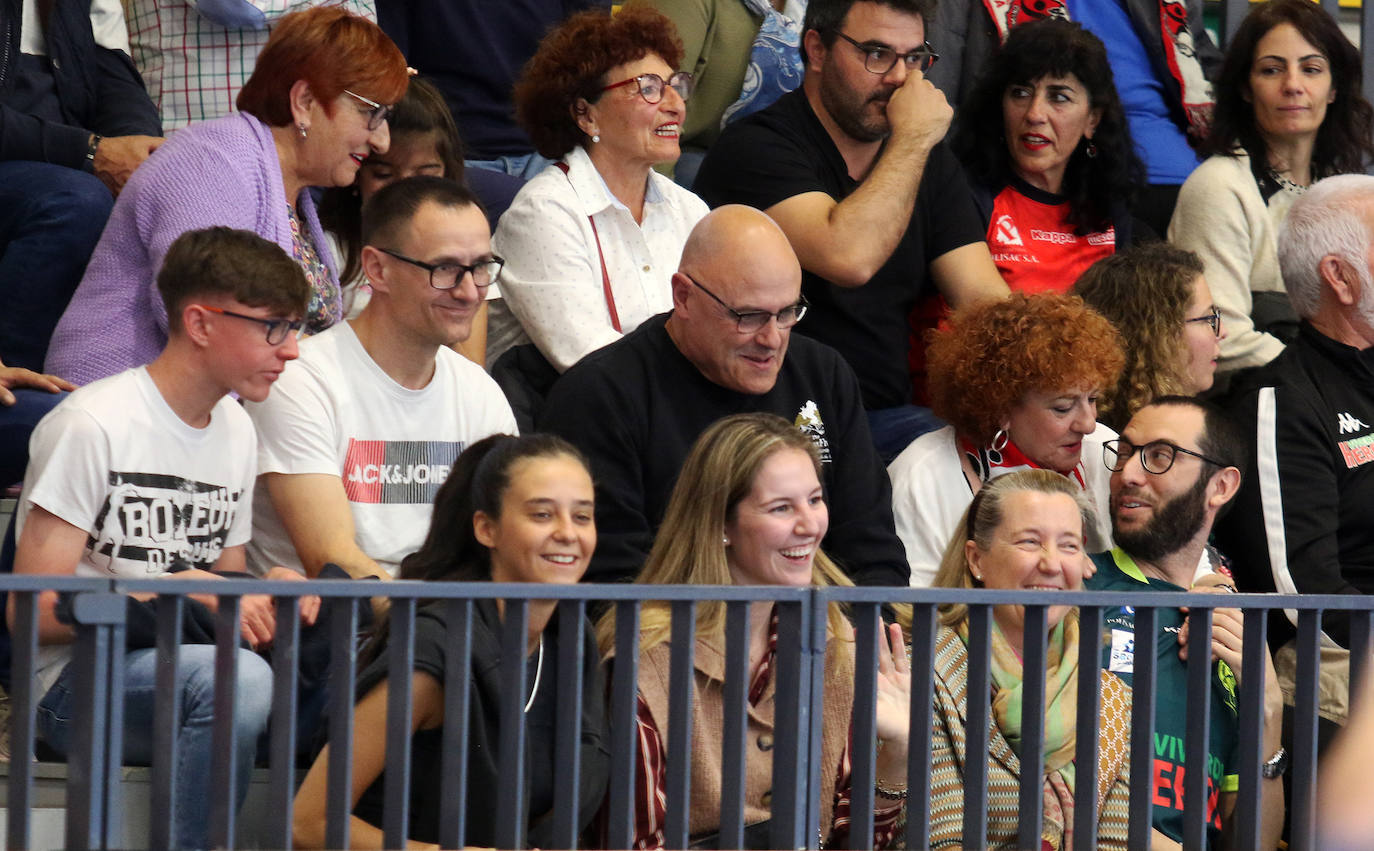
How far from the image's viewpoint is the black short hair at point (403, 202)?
396 cm

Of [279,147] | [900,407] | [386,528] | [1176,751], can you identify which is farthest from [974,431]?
[279,147]

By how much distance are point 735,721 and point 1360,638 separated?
1.05m

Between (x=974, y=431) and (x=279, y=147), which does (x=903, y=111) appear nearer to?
(x=974, y=431)

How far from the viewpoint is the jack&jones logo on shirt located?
3322 mm

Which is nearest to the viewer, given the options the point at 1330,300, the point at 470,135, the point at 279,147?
the point at 279,147

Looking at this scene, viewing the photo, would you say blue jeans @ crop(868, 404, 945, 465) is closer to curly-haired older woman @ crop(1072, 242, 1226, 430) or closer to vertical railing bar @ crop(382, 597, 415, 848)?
curly-haired older woman @ crop(1072, 242, 1226, 430)

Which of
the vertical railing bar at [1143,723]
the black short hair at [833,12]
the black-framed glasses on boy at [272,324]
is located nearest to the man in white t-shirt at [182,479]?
the black-framed glasses on boy at [272,324]

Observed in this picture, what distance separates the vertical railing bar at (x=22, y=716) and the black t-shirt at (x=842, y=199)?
114 inches

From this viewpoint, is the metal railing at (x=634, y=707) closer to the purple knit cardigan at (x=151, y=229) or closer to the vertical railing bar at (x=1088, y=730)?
the vertical railing bar at (x=1088, y=730)

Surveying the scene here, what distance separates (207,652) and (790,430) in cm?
114

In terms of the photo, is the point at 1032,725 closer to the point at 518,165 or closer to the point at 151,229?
the point at 151,229

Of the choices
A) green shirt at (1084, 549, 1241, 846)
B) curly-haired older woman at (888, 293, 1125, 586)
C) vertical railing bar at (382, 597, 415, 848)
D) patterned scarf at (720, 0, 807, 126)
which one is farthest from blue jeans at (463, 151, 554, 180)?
vertical railing bar at (382, 597, 415, 848)

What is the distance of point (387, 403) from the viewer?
3.86 metres

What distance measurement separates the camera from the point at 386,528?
150 inches
